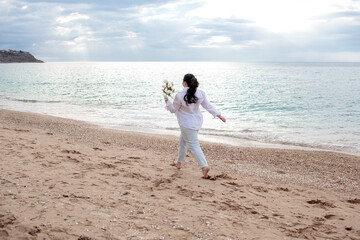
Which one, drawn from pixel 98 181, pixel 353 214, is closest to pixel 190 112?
pixel 98 181

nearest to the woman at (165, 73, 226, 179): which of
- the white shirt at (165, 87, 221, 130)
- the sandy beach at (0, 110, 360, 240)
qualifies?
the white shirt at (165, 87, 221, 130)

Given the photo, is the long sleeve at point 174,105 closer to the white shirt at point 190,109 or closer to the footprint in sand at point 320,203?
the white shirt at point 190,109

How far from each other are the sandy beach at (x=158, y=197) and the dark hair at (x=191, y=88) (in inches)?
63.6

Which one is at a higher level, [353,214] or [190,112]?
[190,112]

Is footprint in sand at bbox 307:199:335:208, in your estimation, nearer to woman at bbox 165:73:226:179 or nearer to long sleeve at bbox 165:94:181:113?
woman at bbox 165:73:226:179

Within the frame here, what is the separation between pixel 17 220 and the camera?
3.50 meters

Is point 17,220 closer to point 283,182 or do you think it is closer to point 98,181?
point 98,181

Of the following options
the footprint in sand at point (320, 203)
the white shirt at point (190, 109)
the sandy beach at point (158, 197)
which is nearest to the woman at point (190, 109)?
the white shirt at point (190, 109)

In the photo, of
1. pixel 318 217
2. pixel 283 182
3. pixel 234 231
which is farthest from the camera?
pixel 283 182

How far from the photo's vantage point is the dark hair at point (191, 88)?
5.71 meters

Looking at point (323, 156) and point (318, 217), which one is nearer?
point (318, 217)

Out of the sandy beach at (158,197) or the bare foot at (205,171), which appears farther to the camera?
the bare foot at (205,171)

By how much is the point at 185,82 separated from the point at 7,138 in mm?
4998

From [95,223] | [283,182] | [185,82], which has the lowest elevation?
[283,182]
